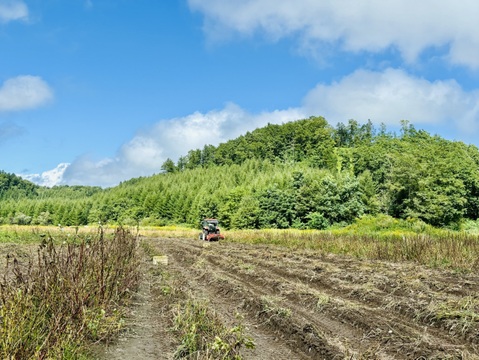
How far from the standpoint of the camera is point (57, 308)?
6332 mm

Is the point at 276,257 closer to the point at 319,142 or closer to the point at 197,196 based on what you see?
the point at 197,196

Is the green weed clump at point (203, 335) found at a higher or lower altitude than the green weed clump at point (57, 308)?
lower

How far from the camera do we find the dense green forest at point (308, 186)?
60.8 metres

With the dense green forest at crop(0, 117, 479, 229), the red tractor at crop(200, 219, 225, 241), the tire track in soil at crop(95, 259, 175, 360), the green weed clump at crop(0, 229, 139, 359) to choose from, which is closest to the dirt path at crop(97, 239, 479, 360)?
the tire track in soil at crop(95, 259, 175, 360)

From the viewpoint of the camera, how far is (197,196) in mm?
84938

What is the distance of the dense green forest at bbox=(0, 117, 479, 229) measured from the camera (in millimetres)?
60750

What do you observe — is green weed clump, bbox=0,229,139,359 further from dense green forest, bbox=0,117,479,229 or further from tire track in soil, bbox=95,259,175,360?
dense green forest, bbox=0,117,479,229

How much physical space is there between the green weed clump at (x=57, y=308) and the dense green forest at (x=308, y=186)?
20106mm

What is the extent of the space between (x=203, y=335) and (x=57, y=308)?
2342mm

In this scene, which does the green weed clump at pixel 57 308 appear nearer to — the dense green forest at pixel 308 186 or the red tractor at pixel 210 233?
the dense green forest at pixel 308 186

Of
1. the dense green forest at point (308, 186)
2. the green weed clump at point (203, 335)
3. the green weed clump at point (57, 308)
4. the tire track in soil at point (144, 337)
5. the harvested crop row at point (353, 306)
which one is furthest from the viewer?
the dense green forest at point (308, 186)

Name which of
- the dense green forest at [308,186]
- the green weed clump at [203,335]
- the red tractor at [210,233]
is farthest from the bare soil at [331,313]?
the red tractor at [210,233]

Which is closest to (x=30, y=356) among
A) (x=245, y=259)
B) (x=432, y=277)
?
(x=432, y=277)

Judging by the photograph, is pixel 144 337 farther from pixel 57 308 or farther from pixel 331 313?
pixel 331 313
